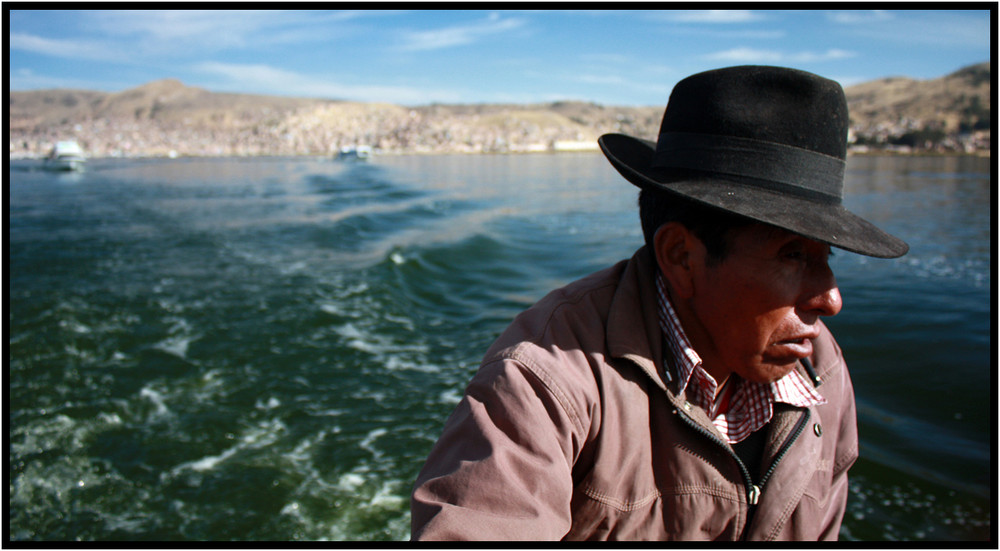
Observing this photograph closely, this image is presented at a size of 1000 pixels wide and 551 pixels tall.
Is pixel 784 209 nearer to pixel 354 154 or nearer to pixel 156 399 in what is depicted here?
pixel 156 399

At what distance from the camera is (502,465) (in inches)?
46.2

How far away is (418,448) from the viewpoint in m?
5.06

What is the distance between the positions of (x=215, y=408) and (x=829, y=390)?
5411 millimetres

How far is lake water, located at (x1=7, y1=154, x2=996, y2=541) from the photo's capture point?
13.9 ft

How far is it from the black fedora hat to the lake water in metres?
2.82

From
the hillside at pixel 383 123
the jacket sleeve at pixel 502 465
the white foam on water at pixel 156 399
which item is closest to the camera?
the jacket sleeve at pixel 502 465

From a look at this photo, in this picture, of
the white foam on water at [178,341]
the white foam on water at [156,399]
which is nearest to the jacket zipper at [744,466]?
the white foam on water at [156,399]

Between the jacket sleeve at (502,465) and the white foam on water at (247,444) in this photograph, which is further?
the white foam on water at (247,444)

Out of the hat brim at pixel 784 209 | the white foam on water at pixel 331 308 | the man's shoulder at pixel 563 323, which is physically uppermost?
the hat brim at pixel 784 209

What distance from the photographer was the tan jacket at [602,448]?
46.6 inches

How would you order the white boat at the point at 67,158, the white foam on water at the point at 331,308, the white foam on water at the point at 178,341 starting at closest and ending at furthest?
the white foam on water at the point at 178,341 → the white foam on water at the point at 331,308 → the white boat at the point at 67,158

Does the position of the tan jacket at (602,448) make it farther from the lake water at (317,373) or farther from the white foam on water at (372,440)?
the white foam on water at (372,440)

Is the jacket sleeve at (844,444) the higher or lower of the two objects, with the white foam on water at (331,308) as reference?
higher

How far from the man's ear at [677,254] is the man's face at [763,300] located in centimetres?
2
